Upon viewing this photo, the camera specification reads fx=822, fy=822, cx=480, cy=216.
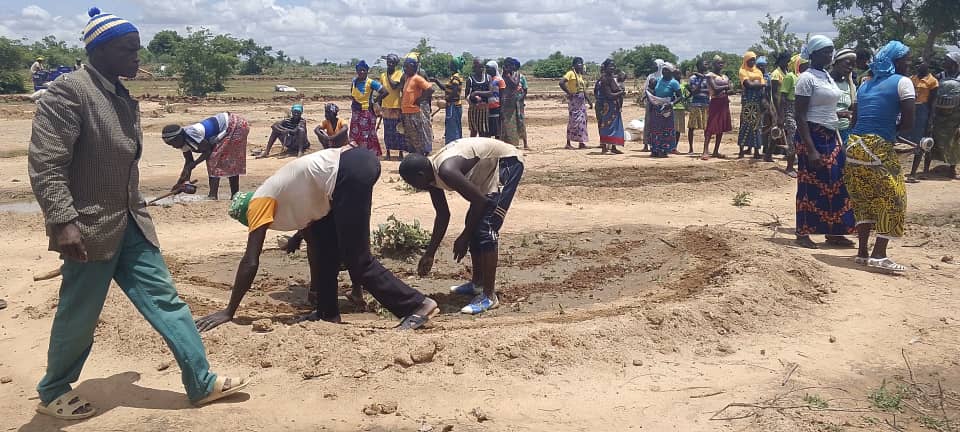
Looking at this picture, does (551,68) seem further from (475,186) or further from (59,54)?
(475,186)

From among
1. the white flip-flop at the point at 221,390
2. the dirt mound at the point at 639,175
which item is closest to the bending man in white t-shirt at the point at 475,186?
the white flip-flop at the point at 221,390

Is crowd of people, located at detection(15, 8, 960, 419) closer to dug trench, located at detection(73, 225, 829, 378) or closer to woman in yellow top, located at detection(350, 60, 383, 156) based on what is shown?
dug trench, located at detection(73, 225, 829, 378)

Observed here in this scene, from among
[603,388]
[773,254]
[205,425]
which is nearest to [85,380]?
[205,425]

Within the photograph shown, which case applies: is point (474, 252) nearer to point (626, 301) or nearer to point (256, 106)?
point (626, 301)

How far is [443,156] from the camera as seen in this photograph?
5176 millimetres

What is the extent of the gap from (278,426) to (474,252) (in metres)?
2.25

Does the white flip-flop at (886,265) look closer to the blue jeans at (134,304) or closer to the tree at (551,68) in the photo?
the blue jeans at (134,304)

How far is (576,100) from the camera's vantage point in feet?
→ 49.0

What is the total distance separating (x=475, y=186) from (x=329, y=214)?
942 millimetres

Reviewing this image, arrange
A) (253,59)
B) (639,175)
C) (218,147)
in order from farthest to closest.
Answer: (253,59), (639,175), (218,147)

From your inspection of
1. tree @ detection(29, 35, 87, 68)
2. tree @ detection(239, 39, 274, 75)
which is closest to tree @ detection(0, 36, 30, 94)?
tree @ detection(29, 35, 87, 68)

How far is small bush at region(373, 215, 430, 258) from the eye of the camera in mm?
7031

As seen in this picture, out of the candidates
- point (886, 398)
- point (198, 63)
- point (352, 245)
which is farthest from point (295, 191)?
point (198, 63)

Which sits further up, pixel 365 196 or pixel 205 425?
pixel 365 196
